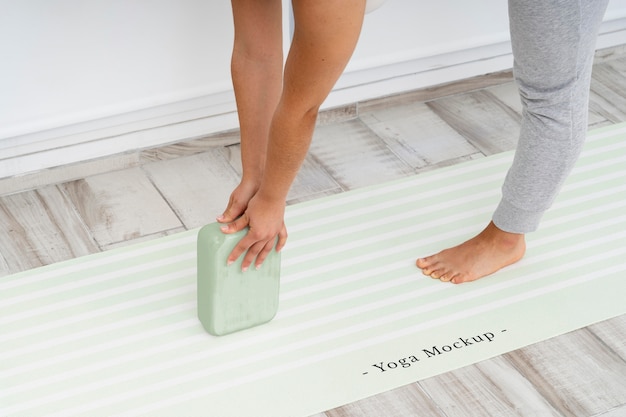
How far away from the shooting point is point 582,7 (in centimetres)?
149

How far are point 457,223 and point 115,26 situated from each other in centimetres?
81

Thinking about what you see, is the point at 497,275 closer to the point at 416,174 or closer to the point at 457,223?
the point at 457,223

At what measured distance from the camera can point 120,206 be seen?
2029 millimetres

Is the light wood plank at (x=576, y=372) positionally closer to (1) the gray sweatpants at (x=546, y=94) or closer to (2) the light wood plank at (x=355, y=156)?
(1) the gray sweatpants at (x=546, y=94)

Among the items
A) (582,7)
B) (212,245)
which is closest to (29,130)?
(212,245)

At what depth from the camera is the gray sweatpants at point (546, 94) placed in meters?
1.51

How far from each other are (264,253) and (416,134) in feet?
2.78

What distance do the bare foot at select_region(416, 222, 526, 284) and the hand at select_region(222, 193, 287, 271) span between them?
398 mm

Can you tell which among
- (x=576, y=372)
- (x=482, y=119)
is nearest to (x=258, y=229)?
(x=576, y=372)

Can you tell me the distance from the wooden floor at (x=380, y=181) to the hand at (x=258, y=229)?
0.91ft

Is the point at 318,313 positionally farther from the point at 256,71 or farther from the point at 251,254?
the point at 256,71

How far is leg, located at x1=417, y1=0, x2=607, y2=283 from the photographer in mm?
1515

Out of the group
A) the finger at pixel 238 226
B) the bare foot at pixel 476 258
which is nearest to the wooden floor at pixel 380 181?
the bare foot at pixel 476 258

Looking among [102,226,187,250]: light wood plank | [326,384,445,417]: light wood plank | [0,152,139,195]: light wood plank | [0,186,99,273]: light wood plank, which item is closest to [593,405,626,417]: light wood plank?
[326,384,445,417]: light wood plank
